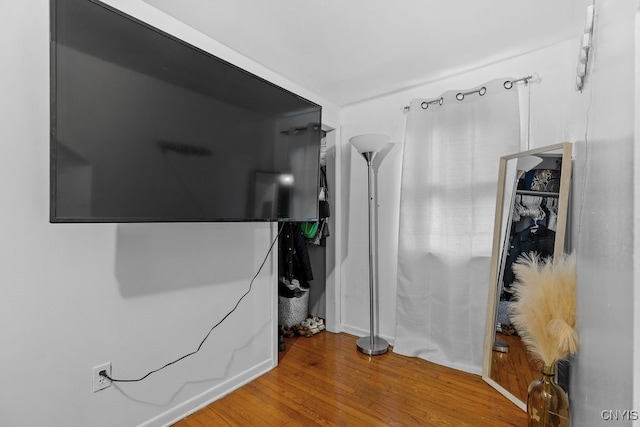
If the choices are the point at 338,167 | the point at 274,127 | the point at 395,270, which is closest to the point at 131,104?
the point at 274,127

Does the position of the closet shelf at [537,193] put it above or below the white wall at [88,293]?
above

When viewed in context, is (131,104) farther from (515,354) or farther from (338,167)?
(515,354)

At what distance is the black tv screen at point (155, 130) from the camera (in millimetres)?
977

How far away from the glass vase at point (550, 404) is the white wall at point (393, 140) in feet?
4.39

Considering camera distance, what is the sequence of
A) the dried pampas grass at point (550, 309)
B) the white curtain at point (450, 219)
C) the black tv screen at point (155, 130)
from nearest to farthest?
1. the black tv screen at point (155, 130)
2. the dried pampas grass at point (550, 309)
3. the white curtain at point (450, 219)

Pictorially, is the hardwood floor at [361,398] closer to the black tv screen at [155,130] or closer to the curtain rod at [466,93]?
the black tv screen at [155,130]

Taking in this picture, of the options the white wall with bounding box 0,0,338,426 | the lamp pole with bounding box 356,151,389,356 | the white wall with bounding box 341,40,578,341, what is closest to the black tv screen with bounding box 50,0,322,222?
the white wall with bounding box 0,0,338,426

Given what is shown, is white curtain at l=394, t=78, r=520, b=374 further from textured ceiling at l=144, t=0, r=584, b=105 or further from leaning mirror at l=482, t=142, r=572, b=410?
textured ceiling at l=144, t=0, r=584, b=105

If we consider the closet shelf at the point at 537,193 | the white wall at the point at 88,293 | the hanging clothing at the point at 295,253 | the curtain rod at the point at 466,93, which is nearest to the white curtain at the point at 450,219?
the curtain rod at the point at 466,93

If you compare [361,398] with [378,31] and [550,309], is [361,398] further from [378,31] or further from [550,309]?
[378,31]

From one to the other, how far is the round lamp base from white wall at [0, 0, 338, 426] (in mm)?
1022

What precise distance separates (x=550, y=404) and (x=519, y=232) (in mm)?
922

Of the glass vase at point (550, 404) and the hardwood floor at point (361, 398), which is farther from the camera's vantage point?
the hardwood floor at point (361, 398)

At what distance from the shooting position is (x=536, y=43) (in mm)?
1936
